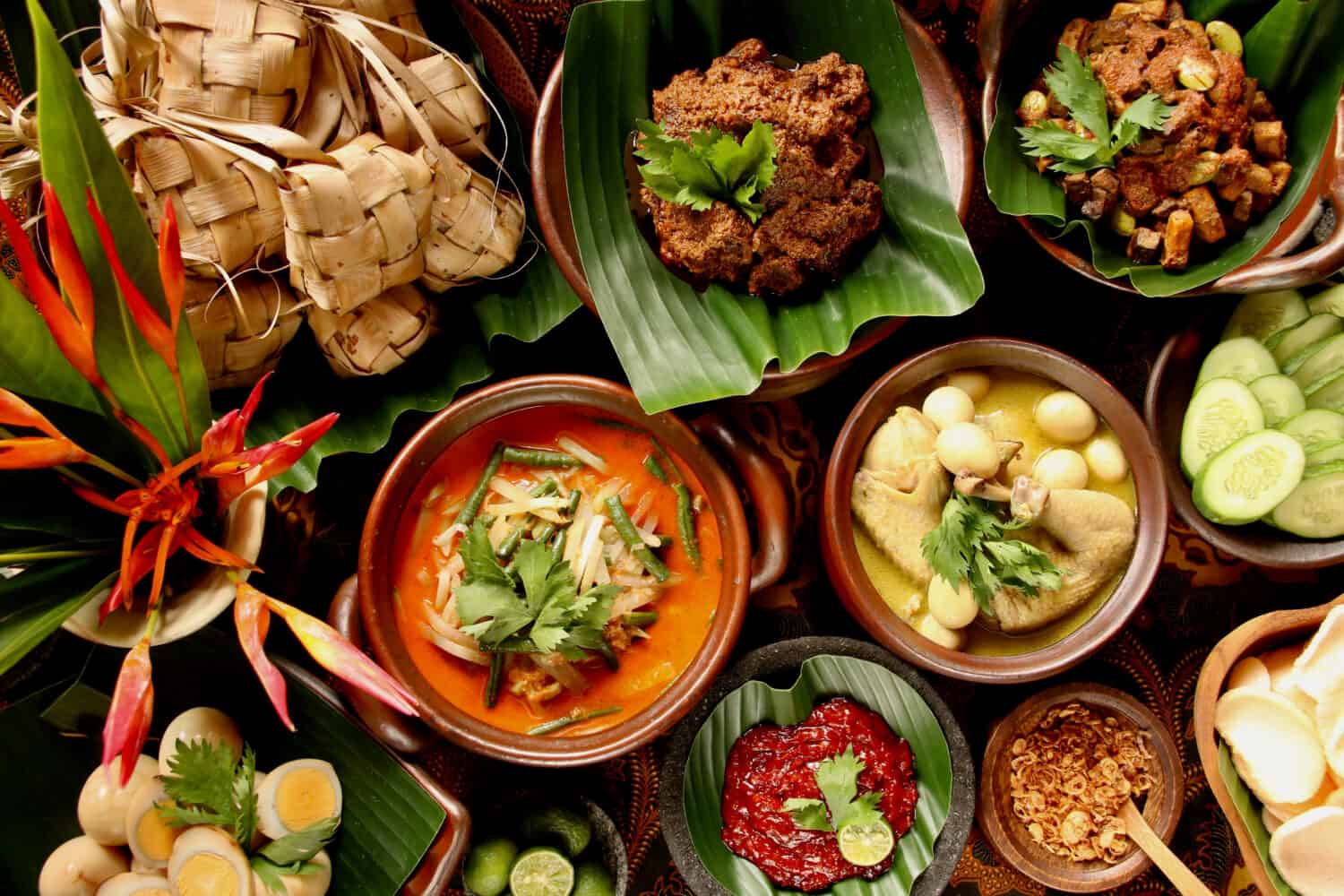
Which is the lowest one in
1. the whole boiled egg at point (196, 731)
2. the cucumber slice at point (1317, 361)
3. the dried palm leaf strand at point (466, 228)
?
the whole boiled egg at point (196, 731)

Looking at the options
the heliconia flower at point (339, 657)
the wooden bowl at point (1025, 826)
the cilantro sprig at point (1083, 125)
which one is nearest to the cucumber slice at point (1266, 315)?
the cilantro sprig at point (1083, 125)

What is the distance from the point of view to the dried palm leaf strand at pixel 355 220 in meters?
1.73

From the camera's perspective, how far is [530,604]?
192cm

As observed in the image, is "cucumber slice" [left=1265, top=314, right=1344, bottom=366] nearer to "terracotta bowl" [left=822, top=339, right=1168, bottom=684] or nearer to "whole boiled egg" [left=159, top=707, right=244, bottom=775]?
"terracotta bowl" [left=822, top=339, right=1168, bottom=684]

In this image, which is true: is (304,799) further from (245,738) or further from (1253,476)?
(1253,476)

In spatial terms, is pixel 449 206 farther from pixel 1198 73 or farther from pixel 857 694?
pixel 1198 73

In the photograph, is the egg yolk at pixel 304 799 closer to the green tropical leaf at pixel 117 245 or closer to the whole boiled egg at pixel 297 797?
the whole boiled egg at pixel 297 797

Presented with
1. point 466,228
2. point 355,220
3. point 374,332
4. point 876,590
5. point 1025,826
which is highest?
point 355,220

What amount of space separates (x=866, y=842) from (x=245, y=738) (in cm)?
122

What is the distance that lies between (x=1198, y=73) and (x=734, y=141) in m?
0.86

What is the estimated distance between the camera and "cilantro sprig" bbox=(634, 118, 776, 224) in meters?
1.81

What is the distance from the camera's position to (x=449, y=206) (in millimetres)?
1919

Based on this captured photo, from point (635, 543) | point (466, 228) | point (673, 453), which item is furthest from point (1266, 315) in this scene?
point (466, 228)

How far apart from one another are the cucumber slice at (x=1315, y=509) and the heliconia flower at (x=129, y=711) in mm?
1932
